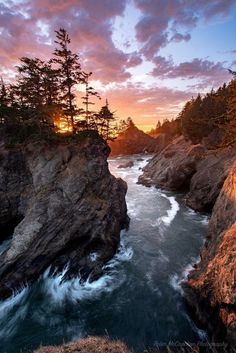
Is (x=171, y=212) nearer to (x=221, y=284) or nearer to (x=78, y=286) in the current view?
(x=78, y=286)

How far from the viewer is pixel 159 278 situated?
65.7 ft

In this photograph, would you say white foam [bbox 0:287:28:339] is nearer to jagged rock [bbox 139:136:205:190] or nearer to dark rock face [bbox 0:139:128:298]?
dark rock face [bbox 0:139:128:298]

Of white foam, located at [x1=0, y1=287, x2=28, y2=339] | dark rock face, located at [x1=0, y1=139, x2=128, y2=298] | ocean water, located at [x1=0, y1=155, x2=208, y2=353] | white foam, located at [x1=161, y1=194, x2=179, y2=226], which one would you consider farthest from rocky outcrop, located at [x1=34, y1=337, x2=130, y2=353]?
white foam, located at [x1=161, y1=194, x2=179, y2=226]

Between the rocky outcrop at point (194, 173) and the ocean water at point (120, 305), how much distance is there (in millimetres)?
10242

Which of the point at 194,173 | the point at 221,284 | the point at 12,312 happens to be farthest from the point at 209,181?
the point at 12,312

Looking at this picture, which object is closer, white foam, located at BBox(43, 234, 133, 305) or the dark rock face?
white foam, located at BBox(43, 234, 133, 305)

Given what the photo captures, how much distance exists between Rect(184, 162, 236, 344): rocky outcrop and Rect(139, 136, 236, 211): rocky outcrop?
350 inches

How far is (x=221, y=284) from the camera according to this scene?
10719 mm

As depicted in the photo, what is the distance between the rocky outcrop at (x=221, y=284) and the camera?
9875mm

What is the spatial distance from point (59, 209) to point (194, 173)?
3006cm

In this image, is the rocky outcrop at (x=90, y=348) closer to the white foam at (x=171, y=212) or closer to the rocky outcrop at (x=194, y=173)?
the rocky outcrop at (x=194, y=173)

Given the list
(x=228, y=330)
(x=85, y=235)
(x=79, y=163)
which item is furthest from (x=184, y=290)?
(x=79, y=163)

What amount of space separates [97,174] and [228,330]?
60.2ft

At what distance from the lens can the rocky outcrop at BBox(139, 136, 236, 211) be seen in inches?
1336
